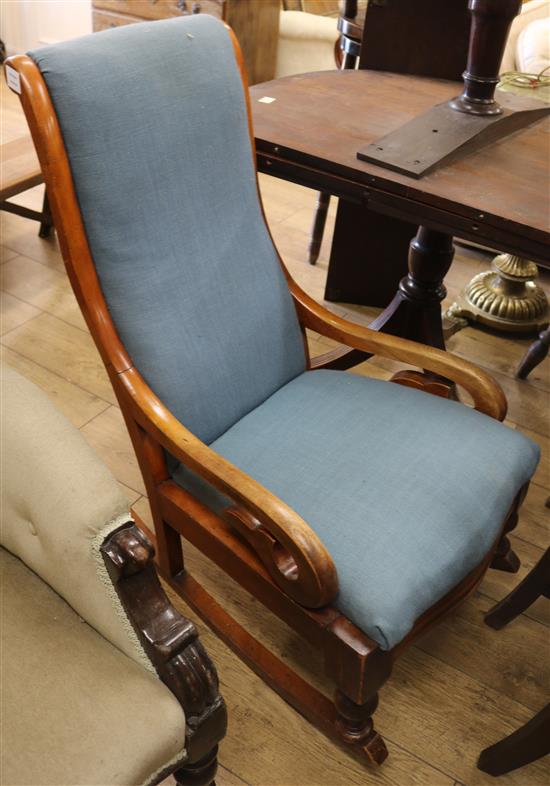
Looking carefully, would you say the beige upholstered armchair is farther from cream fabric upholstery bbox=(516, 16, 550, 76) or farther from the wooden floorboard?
cream fabric upholstery bbox=(516, 16, 550, 76)

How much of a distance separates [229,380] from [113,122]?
1.53 feet

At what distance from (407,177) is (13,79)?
672 mm

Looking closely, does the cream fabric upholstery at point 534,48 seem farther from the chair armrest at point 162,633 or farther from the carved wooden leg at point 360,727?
the chair armrest at point 162,633

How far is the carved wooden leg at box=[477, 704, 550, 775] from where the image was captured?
3.80 feet

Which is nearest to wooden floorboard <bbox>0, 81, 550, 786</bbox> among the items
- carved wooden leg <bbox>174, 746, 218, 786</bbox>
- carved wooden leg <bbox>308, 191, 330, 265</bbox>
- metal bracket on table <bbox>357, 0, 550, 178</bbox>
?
carved wooden leg <bbox>174, 746, 218, 786</bbox>

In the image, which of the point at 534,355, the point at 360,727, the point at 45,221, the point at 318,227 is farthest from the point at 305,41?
the point at 360,727

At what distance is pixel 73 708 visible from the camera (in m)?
0.83

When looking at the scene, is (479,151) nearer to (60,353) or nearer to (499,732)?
(499,732)

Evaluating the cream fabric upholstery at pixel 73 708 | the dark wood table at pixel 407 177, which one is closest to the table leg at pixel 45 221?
the dark wood table at pixel 407 177

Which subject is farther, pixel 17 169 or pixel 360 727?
pixel 17 169

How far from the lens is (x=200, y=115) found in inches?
46.8

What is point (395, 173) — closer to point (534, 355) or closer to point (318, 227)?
point (534, 355)

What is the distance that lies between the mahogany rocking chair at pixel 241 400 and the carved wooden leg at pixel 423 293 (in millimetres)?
400

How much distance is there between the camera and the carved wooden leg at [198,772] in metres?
0.94
